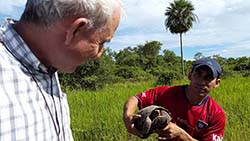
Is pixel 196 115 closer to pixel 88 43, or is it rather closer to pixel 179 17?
pixel 88 43

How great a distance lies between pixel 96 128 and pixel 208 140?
429 cm

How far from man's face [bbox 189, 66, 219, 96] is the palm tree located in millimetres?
32165

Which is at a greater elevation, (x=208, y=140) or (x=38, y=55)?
(x=38, y=55)

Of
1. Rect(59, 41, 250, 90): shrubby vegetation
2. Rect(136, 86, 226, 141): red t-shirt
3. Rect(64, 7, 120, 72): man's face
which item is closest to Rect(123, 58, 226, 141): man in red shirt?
Rect(136, 86, 226, 141): red t-shirt

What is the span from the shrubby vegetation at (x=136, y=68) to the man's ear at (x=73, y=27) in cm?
758

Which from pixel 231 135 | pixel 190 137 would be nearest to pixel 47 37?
pixel 190 137

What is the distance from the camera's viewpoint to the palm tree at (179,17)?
3525 centimetres

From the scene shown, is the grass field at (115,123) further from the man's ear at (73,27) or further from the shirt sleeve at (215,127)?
the man's ear at (73,27)

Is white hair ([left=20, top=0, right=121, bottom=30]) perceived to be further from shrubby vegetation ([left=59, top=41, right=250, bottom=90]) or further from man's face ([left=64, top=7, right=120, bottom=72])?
shrubby vegetation ([left=59, top=41, right=250, bottom=90])

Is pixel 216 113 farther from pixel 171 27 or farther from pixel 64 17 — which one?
pixel 171 27

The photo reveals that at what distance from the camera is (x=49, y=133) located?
103 cm

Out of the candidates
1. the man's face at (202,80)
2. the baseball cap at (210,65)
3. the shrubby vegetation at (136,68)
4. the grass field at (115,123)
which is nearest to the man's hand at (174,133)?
the man's face at (202,80)

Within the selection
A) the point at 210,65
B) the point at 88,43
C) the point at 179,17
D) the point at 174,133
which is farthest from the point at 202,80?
the point at 179,17

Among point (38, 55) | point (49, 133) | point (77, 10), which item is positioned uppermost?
point (77, 10)
